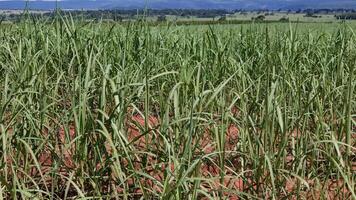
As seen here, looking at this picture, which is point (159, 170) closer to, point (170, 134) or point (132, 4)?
point (170, 134)

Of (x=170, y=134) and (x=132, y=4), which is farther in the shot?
(x=132, y=4)

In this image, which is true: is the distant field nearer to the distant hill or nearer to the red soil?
the red soil

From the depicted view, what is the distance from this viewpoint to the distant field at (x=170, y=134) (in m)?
1.60

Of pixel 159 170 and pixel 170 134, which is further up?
pixel 170 134

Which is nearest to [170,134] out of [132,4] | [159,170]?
[159,170]

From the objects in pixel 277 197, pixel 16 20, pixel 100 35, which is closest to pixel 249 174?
pixel 277 197

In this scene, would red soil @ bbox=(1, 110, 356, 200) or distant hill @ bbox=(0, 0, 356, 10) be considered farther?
distant hill @ bbox=(0, 0, 356, 10)

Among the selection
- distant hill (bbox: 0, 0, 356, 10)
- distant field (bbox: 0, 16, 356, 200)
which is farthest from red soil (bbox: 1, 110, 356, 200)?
distant hill (bbox: 0, 0, 356, 10)

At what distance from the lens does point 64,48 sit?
2959mm

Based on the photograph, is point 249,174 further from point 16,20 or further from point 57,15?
point 16,20

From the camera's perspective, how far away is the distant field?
5.24 feet

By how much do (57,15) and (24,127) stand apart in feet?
3.19

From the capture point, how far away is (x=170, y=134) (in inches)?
68.1

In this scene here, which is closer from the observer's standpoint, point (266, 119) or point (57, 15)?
point (266, 119)
